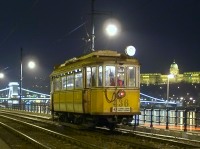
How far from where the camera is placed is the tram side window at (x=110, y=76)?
20.2 m

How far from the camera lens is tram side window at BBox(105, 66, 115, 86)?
66.3 feet

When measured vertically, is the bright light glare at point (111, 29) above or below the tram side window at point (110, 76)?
above

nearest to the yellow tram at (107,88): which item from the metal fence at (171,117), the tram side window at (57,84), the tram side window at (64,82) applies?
the metal fence at (171,117)

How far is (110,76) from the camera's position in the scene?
66.7ft

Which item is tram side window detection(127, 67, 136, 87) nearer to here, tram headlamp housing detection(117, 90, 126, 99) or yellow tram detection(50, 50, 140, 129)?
yellow tram detection(50, 50, 140, 129)

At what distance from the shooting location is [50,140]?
17750 millimetres

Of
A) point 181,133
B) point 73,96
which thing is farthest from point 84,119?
point 181,133

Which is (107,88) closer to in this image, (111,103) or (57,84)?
(111,103)

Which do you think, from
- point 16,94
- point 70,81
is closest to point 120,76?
point 70,81

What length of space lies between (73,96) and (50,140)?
17.1ft

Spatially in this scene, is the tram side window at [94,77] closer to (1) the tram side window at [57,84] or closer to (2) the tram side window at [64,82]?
(2) the tram side window at [64,82]

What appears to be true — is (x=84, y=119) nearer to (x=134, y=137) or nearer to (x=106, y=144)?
(x=134, y=137)

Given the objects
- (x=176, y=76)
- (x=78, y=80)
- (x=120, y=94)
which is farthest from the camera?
(x=176, y=76)

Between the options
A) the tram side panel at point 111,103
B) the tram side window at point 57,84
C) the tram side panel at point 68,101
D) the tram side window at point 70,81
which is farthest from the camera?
the tram side window at point 57,84
